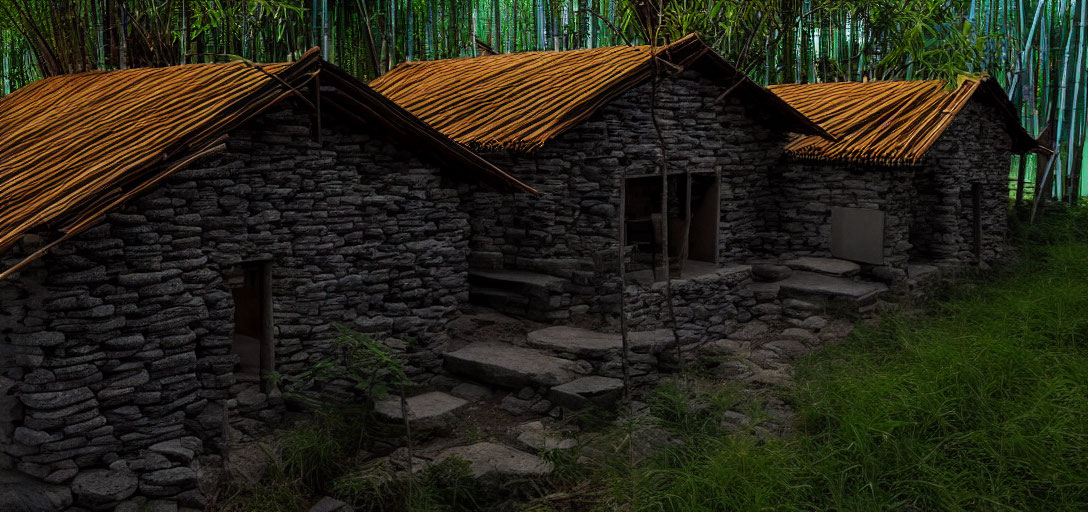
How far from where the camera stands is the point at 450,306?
329 inches

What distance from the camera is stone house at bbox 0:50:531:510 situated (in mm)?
5852

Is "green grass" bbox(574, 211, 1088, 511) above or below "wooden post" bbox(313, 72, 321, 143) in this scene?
below

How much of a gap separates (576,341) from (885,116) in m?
6.01

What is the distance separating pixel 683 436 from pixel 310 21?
9456 millimetres

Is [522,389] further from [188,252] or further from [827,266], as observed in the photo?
[827,266]

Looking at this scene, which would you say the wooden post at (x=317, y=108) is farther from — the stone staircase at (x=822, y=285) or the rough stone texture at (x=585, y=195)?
the stone staircase at (x=822, y=285)

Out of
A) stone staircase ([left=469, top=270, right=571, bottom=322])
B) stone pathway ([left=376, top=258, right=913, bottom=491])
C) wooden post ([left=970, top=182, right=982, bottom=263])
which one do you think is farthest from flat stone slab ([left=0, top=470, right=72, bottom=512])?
wooden post ([left=970, top=182, right=982, bottom=263])

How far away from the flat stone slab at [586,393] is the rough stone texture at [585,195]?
5.41 feet

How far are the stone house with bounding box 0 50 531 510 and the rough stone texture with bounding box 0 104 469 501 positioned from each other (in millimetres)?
Result: 13

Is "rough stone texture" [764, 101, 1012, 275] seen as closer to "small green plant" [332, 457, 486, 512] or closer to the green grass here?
the green grass

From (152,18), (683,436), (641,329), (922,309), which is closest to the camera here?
(683,436)

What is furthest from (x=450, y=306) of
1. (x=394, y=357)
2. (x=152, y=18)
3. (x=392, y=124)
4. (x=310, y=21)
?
(x=310, y=21)

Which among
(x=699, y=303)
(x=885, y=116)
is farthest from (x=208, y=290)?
(x=885, y=116)

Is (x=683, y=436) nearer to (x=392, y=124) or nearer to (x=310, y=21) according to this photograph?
(x=392, y=124)
